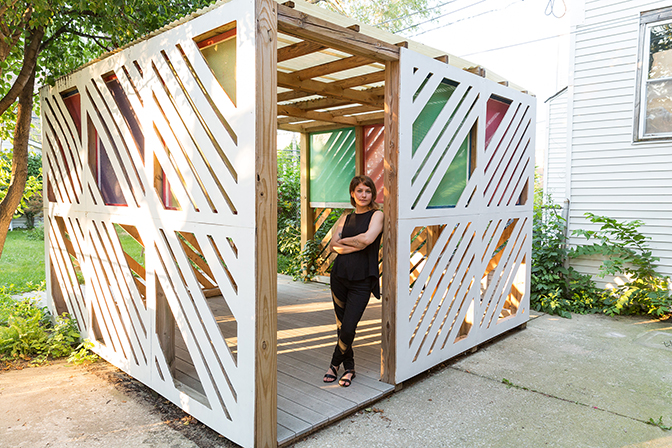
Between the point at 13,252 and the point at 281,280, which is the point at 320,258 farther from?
the point at 13,252

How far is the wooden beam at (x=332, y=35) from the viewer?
2619 mm

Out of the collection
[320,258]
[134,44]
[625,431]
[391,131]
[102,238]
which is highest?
[134,44]

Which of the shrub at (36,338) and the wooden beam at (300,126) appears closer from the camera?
the shrub at (36,338)

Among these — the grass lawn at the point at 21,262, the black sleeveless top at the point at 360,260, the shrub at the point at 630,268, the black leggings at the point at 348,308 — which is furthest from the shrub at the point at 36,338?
the shrub at the point at 630,268

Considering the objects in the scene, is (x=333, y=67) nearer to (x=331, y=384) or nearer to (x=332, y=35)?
(x=332, y=35)

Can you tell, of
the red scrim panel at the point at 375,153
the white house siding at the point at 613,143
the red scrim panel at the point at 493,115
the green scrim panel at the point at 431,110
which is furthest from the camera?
the red scrim panel at the point at 375,153

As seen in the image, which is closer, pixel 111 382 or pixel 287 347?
pixel 111 382

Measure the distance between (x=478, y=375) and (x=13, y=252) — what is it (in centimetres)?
1094

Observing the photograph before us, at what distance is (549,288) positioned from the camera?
6199 millimetres

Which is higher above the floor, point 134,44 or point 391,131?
point 134,44

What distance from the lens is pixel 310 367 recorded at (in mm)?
3816

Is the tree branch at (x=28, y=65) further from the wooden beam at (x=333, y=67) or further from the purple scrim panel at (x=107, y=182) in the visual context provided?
the wooden beam at (x=333, y=67)

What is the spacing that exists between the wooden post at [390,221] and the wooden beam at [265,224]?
115 cm

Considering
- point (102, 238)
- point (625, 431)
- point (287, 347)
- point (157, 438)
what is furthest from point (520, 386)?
point (102, 238)
